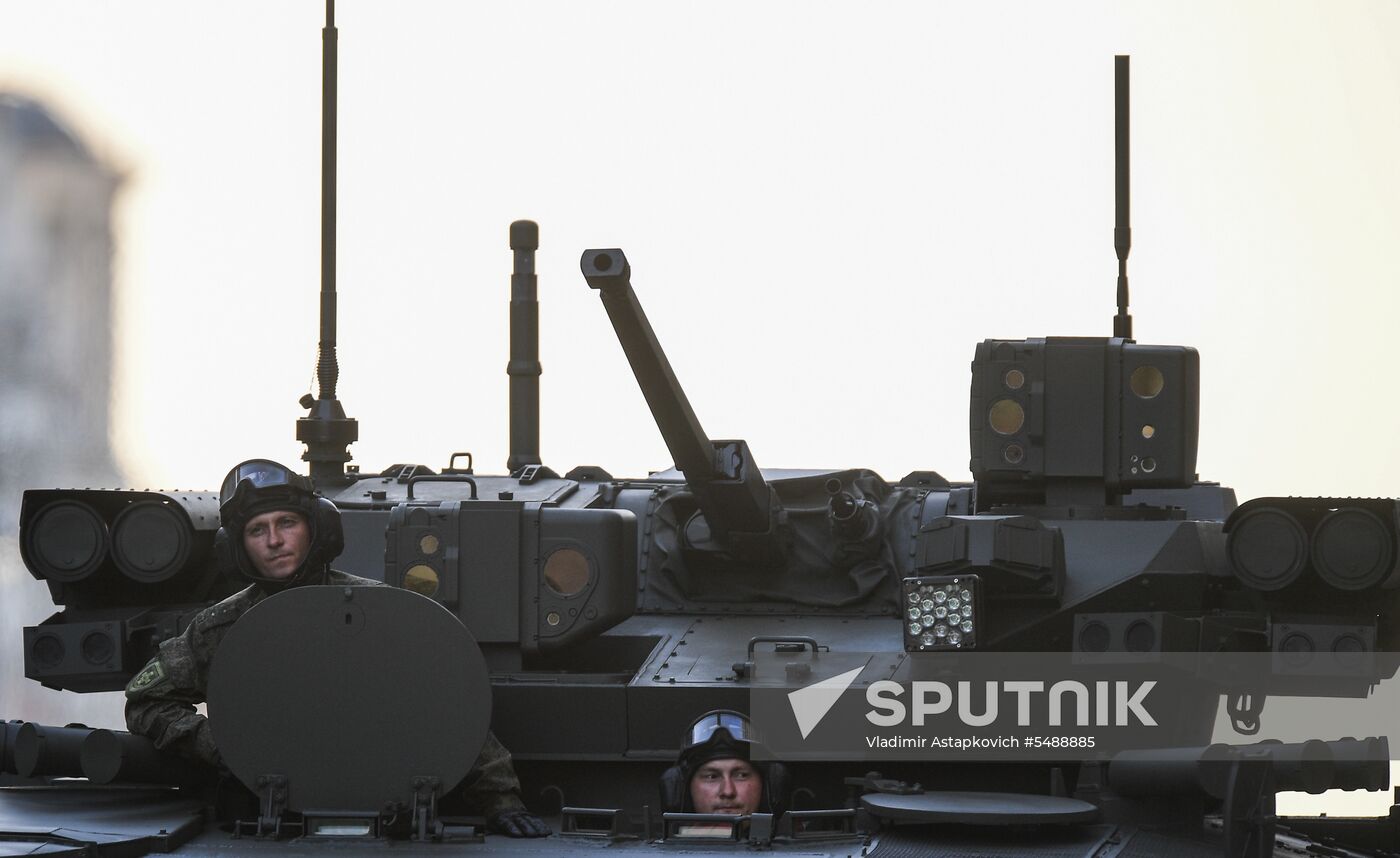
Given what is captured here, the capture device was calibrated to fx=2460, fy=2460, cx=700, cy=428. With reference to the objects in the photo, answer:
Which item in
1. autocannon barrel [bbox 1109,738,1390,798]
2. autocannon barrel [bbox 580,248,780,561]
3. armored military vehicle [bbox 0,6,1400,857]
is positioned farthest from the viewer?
autocannon barrel [bbox 580,248,780,561]

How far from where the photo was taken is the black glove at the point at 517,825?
9188 mm

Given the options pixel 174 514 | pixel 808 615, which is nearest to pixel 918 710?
pixel 808 615

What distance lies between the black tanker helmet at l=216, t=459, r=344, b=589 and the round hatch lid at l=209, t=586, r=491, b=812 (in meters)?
0.52

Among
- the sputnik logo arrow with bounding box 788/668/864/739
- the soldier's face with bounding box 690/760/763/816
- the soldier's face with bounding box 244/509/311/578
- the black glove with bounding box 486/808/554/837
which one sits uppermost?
the soldier's face with bounding box 244/509/311/578

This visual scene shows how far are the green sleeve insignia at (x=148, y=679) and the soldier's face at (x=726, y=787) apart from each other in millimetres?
2134

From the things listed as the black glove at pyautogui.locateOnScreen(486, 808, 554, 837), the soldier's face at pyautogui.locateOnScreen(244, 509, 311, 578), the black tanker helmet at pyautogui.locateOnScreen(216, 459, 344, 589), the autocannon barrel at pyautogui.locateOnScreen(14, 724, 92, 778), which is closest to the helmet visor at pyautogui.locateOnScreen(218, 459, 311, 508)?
the black tanker helmet at pyautogui.locateOnScreen(216, 459, 344, 589)


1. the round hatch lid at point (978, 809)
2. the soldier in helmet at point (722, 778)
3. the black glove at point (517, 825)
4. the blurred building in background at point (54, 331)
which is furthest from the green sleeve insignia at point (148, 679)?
the blurred building in background at point (54, 331)

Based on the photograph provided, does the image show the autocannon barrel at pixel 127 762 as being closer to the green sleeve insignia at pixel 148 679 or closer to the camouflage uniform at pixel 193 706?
the camouflage uniform at pixel 193 706

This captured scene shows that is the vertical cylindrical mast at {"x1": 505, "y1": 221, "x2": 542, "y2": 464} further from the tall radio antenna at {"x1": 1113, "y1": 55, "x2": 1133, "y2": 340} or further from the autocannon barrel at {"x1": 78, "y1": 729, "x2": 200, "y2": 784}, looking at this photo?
the autocannon barrel at {"x1": 78, "y1": 729, "x2": 200, "y2": 784}

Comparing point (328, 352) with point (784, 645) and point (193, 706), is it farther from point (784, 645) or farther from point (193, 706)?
point (193, 706)

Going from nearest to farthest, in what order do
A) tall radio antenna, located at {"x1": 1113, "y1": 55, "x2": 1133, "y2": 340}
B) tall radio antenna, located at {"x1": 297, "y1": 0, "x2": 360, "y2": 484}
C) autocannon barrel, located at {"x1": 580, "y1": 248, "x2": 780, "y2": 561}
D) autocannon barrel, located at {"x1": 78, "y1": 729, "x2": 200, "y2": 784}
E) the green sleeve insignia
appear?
autocannon barrel, located at {"x1": 78, "y1": 729, "x2": 200, "y2": 784}, the green sleeve insignia, autocannon barrel, located at {"x1": 580, "y1": 248, "x2": 780, "y2": 561}, tall radio antenna, located at {"x1": 1113, "y1": 55, "x2": 1133, "y2": 340}, tall radio antenna, located at {"x1": 297, "y1": 0, "x2": 360, "y2": 484}

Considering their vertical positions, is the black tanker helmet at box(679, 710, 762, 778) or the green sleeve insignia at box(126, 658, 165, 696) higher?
the green sleeve insignia at box(126, 658, 165, 696)

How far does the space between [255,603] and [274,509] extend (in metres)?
0.39

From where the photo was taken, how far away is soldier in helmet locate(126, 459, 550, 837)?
31.1ft
